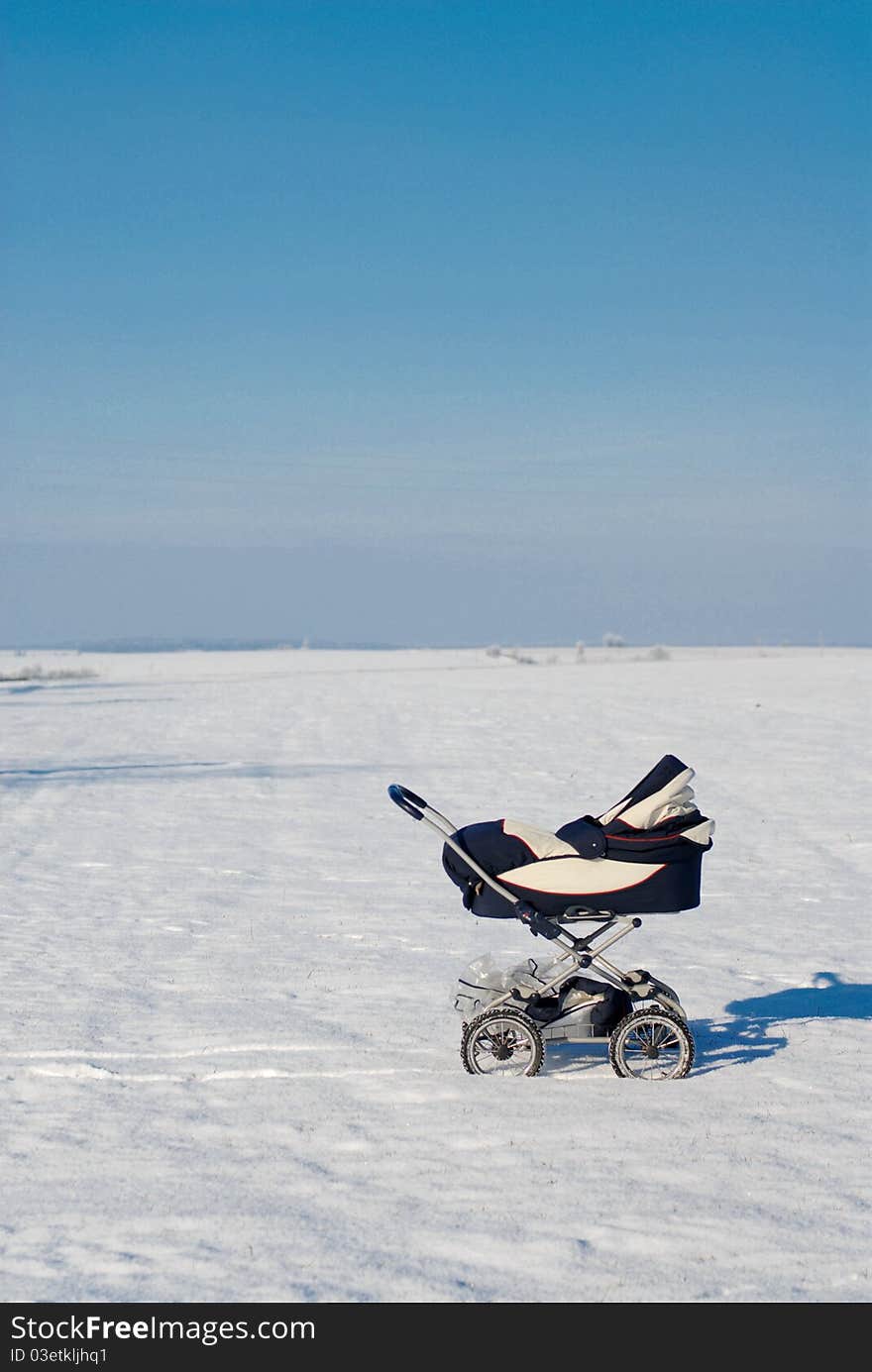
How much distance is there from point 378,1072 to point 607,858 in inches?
55.6

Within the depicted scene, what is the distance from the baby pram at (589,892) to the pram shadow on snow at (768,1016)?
393mm

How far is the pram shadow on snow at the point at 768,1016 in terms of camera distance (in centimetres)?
671

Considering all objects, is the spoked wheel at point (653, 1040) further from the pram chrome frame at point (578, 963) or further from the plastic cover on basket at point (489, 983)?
the plastic cover on basket at point (489, 983)

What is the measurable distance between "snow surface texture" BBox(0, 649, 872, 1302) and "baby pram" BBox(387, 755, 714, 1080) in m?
0.20

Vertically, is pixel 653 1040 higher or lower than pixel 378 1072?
higher

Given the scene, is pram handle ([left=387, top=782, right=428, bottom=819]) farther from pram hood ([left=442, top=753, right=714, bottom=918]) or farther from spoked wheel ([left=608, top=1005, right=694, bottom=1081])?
spoked wheel ([left=608, top=1005, right=694, bottom=1081])

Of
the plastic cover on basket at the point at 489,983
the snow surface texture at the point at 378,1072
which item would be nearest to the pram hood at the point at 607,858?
the plastic cover on basket at the point at 489,983

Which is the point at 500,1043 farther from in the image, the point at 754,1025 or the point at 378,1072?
the point at 754,1025

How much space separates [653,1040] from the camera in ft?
20.7

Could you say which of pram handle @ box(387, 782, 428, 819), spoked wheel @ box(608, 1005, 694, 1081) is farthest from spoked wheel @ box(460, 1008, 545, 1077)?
pram handle @ box(387, 782, 428, 819)

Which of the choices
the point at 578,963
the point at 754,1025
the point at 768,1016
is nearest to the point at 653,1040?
the point at 578,963

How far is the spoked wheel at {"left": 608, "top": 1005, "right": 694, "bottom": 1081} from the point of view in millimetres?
6262
